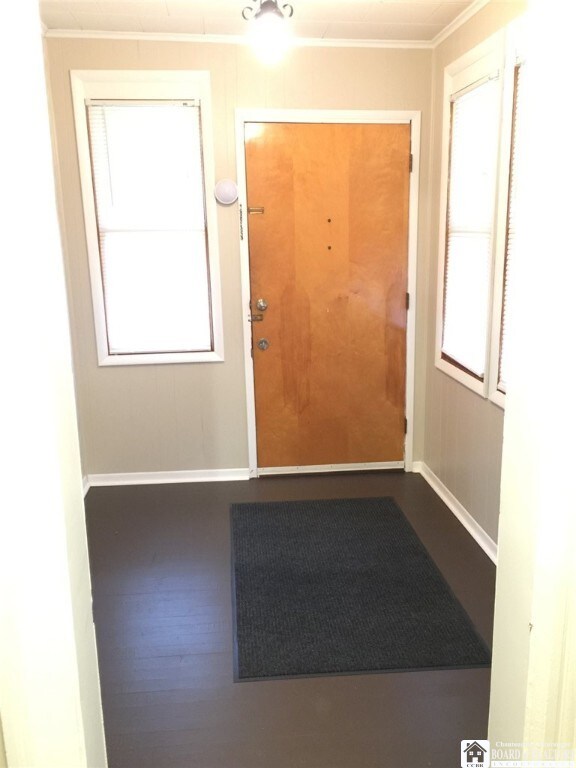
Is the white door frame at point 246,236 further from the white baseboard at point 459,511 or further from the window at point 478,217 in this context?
the window at point 478,217

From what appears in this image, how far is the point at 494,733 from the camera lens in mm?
1442

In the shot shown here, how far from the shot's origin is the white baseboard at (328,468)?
4047 mm

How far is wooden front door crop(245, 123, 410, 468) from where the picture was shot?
12.0 ft

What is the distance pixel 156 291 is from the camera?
3.72 m

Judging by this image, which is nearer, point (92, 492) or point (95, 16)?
point (95, 16)

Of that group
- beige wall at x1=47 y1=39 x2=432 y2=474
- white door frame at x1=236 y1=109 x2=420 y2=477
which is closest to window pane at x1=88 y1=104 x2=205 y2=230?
beige wall at x1=47 y1=39 x2=432 y2=474

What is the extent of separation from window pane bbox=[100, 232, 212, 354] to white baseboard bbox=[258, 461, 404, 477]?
2.95ft

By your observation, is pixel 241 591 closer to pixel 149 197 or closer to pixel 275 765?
pixel 275 765

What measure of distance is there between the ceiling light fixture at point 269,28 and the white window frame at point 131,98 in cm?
34

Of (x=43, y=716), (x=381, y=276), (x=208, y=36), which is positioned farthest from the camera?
(x=381, y=276)

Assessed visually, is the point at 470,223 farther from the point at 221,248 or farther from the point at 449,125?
the point at 221,248

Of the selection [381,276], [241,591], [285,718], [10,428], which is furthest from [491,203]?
[10,428]

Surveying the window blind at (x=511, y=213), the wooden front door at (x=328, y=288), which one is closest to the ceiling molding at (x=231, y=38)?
the wooden front door at (x=328, y=288)

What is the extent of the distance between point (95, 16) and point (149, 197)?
0.91 m
